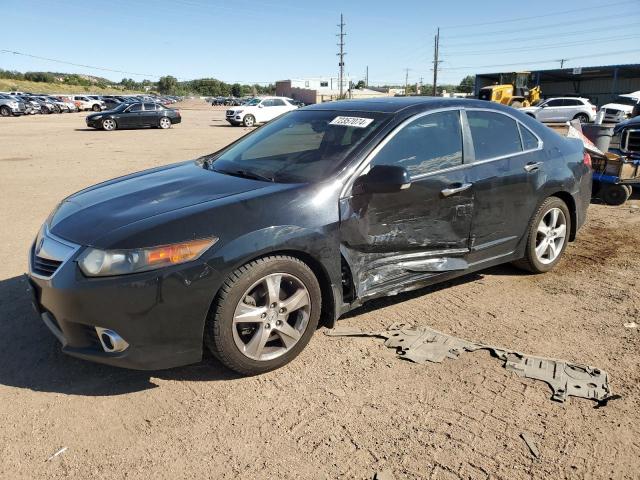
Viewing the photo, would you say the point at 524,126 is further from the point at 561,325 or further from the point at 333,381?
the point at 333,381

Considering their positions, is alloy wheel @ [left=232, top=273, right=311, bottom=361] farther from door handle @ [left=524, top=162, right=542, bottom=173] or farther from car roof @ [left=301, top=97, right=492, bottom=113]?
door handle @ [left=524, top=162, right=542, bottom=173]

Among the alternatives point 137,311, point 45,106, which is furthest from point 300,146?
point 45,106

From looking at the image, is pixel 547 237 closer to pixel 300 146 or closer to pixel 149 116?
pixel 300 146

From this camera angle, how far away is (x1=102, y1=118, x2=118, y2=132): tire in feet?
83.0

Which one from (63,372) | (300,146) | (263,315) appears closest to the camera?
(263,315)

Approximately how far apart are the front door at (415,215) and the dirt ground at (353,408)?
444 mm

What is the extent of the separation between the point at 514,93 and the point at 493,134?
38625 mm

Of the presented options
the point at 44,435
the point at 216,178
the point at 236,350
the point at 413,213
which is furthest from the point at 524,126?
the point at 44,435

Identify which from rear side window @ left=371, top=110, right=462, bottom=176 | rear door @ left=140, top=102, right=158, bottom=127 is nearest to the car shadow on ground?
rear side window @ left=371, top=110, right=462, bottom=176

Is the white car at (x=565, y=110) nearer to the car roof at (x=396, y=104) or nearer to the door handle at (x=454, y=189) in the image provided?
the car roof at (x=396, y=104)

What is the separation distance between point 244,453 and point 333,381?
764mm

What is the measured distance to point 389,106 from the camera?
3938 millimetres

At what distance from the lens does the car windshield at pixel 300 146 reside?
11.4ft

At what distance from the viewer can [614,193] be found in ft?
25.0
